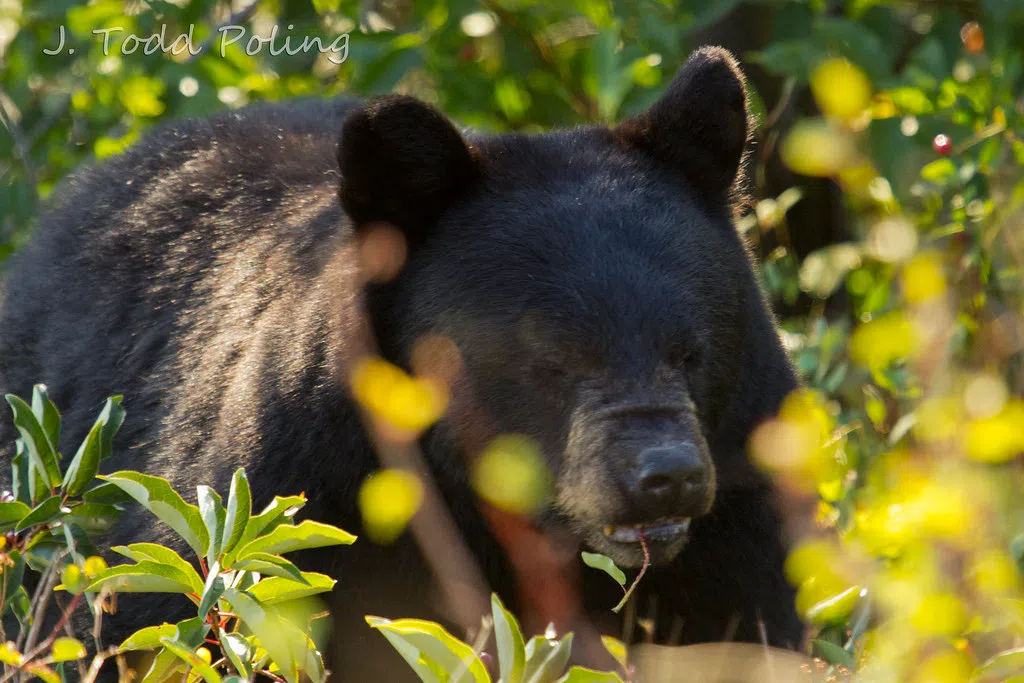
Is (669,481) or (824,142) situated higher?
(824,142)

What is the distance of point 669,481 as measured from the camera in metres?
2.86

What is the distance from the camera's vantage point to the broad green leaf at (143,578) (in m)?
2.35

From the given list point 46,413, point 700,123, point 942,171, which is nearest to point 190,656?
point 46,413

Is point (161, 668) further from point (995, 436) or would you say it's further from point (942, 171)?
point (942, 171)

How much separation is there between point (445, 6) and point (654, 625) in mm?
2911

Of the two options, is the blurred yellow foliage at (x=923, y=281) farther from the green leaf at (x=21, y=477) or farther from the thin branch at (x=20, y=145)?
the thin branch at (x=20, y=145)

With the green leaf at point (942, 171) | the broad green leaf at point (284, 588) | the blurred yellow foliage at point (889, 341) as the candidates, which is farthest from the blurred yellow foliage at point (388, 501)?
the green leaf at point (942, 171)

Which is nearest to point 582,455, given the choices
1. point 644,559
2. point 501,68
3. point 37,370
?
point 644,559

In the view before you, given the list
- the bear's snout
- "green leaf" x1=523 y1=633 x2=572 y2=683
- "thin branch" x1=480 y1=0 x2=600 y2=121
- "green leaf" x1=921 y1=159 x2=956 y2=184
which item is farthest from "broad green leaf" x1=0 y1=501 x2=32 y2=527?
"thin branch" x1=480 y1=0 x2=600 y2=121

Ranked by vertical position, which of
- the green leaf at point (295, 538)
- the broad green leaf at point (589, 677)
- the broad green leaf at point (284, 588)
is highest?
the green leaf at point (295, 538)

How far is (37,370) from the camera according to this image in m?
4.40

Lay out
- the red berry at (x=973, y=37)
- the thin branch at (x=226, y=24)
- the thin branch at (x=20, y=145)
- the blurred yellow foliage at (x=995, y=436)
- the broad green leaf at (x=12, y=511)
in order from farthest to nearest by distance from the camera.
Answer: the thin branch at (x=20, y=145)
the red berry at (x=973, y=37)
the thin branch at (x=226, y=24)
the broad green leaf at (x=12, y=511)
the blurred yellow foliage at (x=995, y=436)

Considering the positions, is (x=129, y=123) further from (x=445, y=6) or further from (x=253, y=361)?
(x=253, y=361)

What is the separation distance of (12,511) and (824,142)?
73.2 inches
